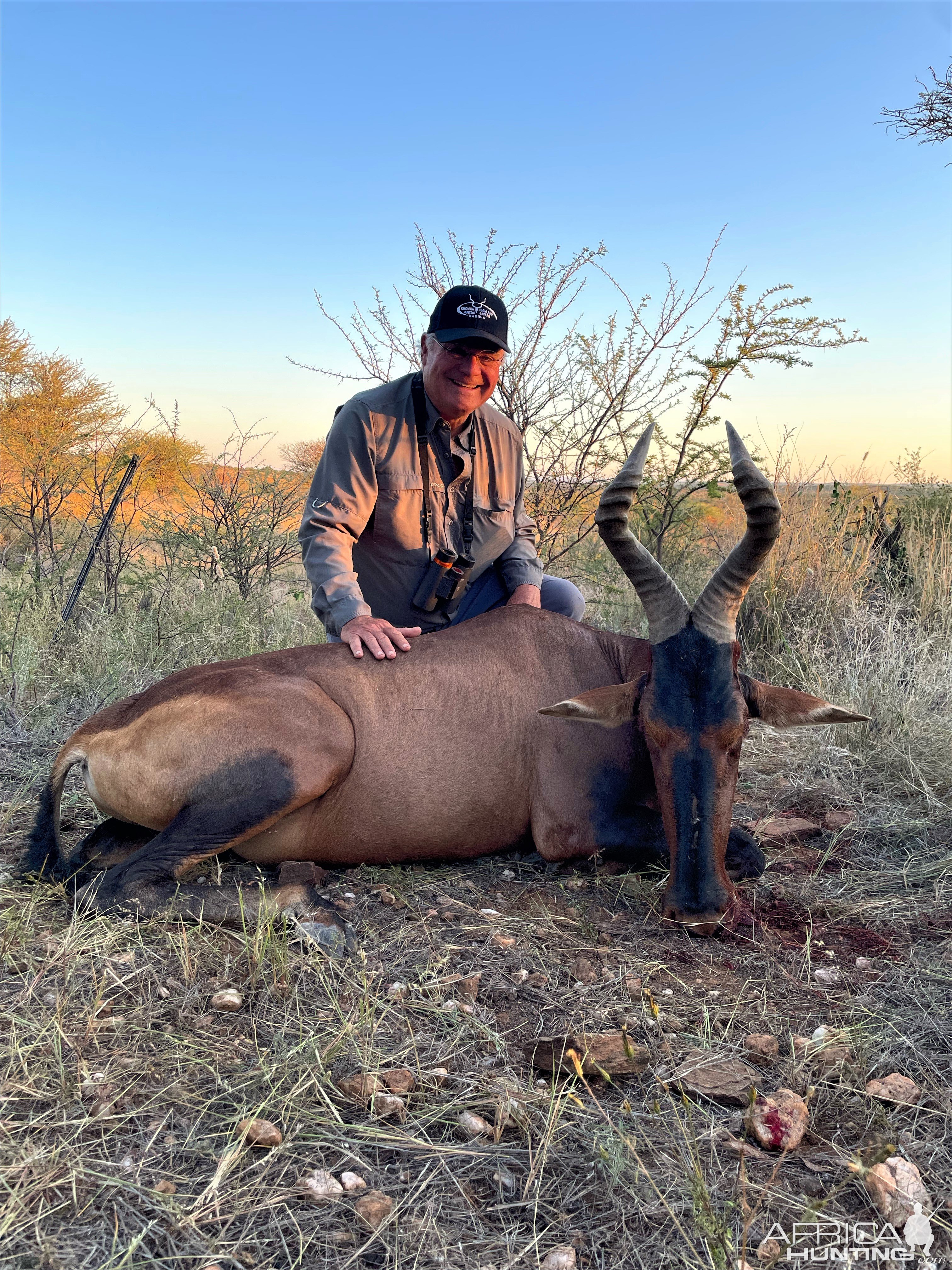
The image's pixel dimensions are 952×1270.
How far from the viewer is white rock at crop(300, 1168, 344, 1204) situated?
2.03 meters

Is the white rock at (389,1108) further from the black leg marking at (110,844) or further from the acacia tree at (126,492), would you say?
the acacia tree at (126,492)

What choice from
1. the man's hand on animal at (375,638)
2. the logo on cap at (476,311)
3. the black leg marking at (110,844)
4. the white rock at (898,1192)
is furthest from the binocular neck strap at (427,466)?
the white rock at (898,1192)

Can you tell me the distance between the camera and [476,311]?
16.5 feet

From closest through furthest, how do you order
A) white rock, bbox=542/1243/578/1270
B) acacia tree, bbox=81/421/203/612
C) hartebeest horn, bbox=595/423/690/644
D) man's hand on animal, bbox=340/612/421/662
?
white rock, bbox=542/1243/578/1270, hartebeest horn, bbox=595/423/690/644, man's hand on animal, bbox=340/612/421/662, acacia tree, bbox=81/421/203/612

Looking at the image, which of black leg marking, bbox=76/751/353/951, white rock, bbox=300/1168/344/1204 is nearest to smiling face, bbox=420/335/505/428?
black leg marking, bbox=76/751/353/951

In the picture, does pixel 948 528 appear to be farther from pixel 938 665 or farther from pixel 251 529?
pixel 251 529

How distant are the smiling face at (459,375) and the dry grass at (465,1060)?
2660 millimetres

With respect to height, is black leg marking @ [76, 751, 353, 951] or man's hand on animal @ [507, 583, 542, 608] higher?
man's hand on animal @ [507, 583, 542, 608]

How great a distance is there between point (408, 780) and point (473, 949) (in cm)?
87

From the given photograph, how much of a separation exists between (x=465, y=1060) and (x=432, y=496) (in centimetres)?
353

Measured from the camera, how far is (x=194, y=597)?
8820 millimetres

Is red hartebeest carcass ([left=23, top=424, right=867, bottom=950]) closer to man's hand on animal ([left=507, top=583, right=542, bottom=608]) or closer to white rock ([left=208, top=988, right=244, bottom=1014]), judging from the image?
white rock ([left=208, top=988, right=244, bottom=1014])

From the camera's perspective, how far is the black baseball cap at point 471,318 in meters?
5.00

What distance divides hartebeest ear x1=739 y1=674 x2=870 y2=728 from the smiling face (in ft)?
8.06
